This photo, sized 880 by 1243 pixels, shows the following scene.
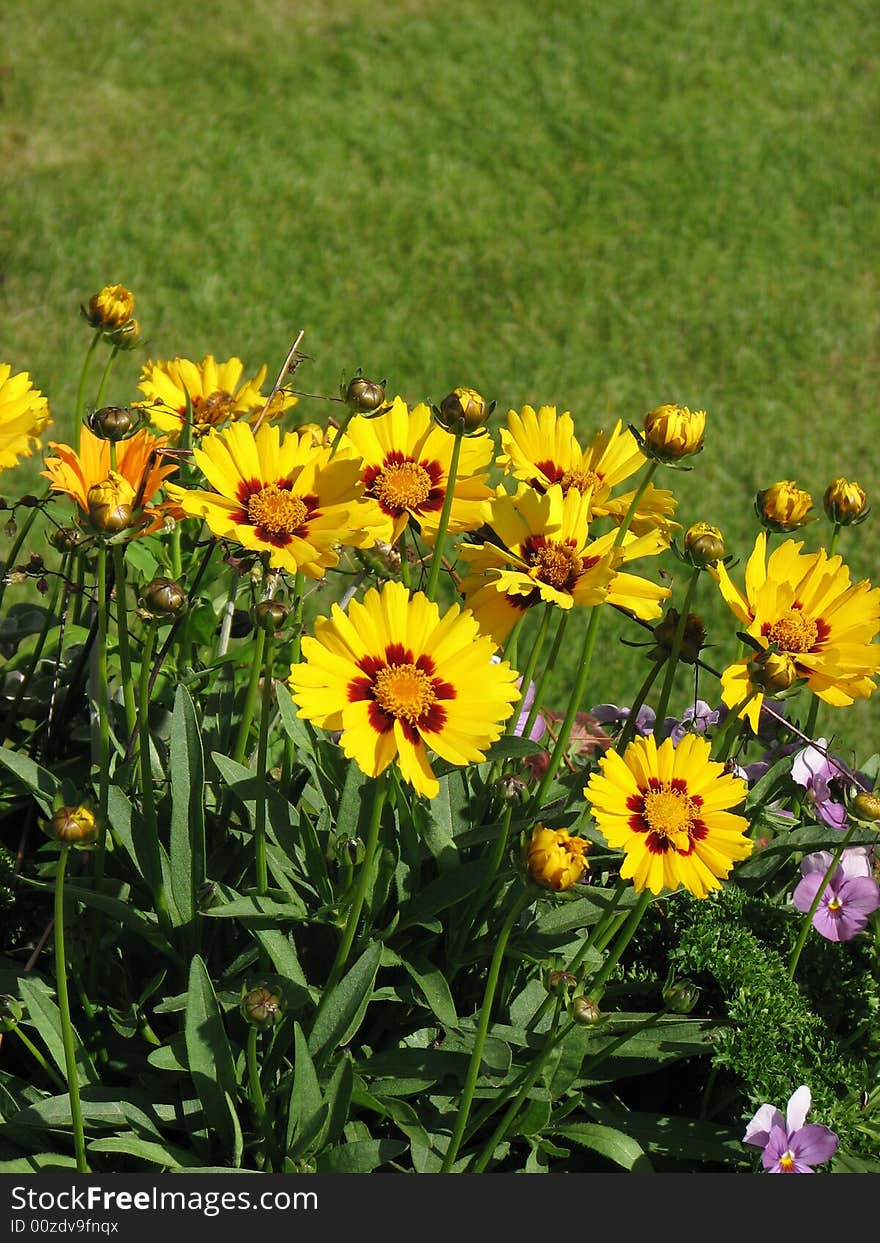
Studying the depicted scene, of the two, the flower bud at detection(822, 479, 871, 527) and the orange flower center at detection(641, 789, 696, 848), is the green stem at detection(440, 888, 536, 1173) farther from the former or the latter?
the flower bud at detection(822, 479, 871, 527)

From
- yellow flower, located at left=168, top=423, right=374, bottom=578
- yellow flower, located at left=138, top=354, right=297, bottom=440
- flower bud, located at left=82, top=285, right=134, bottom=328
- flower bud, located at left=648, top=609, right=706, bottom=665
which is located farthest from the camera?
yellow flower, located at left=138, top=354, right=297, bottom=440

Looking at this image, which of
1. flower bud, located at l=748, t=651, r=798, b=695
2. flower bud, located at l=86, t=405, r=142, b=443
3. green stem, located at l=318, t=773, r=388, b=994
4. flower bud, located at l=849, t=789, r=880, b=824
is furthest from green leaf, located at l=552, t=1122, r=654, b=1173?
flower bud, located at l=86, t=405, r=142, b=443

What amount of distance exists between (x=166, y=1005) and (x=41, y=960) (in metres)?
0.37

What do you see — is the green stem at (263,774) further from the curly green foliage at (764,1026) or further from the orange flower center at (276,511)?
the curly green foliage at (764,1026)

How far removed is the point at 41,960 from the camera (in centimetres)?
179

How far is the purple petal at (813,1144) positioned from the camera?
149cm

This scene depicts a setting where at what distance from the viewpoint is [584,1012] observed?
1319 mm

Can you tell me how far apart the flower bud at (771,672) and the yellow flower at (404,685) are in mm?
246

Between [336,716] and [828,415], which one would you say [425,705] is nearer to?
[336,716]

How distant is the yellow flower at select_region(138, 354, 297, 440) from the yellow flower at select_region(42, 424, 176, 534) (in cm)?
37

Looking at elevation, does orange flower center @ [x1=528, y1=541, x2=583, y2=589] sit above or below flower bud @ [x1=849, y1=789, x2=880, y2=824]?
above

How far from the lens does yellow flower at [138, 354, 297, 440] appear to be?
1.94 meters

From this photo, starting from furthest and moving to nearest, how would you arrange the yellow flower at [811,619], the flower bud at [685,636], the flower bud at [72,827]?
the flower bud at [685,636], the yellow flower at [811,619], the flower bud at [72,827]

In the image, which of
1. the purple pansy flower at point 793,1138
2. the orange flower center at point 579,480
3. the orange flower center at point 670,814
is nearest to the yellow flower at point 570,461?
the orange flower center at point 579,480
